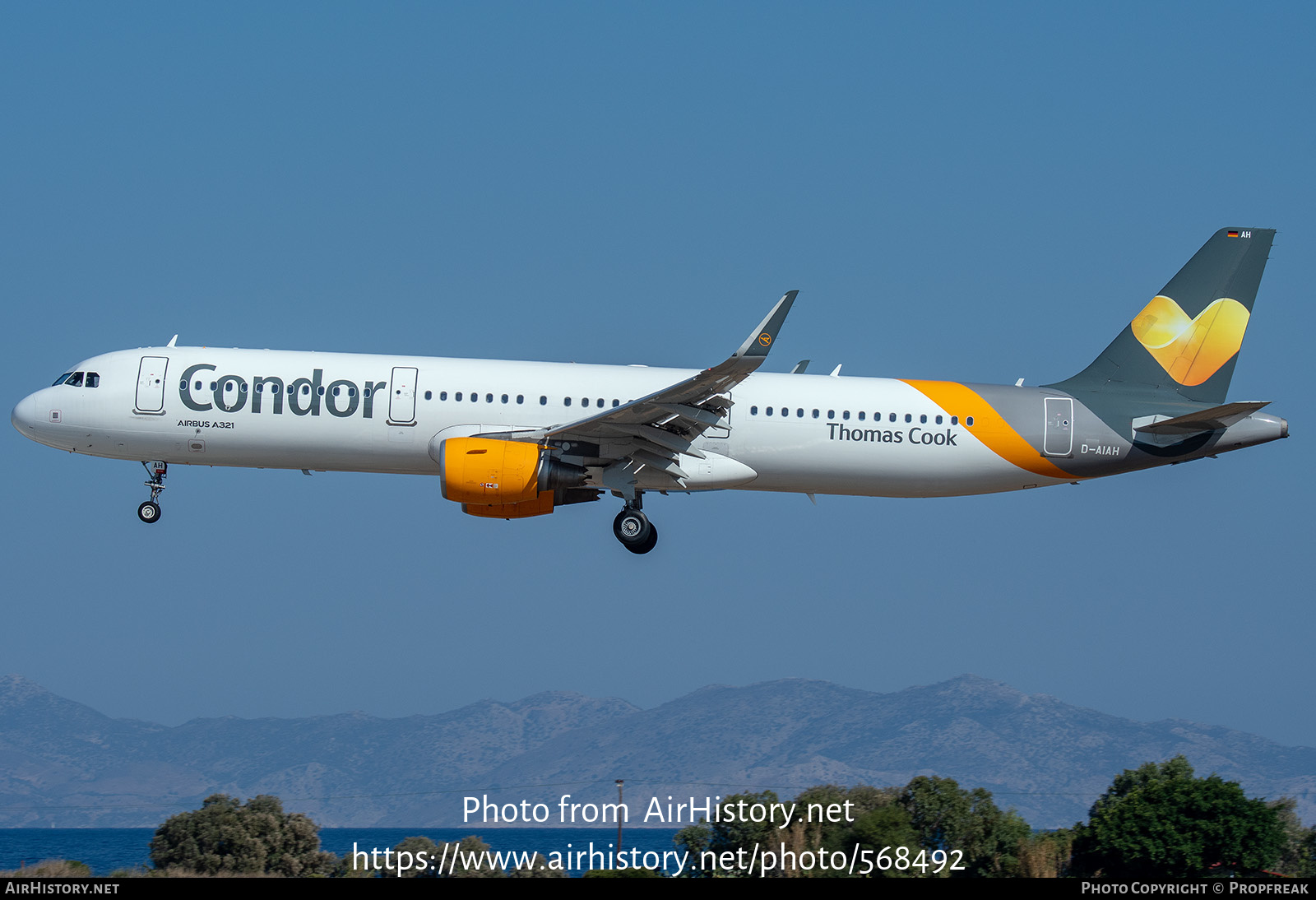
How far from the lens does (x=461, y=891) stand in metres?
16.1

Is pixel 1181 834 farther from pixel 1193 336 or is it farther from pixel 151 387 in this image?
pixel 151 387

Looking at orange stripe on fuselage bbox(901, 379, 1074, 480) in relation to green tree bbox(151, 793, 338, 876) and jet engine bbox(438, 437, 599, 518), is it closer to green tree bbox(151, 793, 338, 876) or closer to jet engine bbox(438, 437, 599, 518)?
jet engine bbox(438, 437, 599, 518)

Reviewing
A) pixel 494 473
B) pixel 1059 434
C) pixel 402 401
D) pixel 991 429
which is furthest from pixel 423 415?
pixel 1059 434

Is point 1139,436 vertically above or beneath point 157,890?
above

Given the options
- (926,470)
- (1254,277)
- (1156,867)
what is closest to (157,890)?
(926,470)

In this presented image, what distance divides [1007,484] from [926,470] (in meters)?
2.24

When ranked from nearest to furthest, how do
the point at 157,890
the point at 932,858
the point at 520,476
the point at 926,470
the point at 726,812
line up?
the point at 157,890 → the point at 520,476 → the point at 926,470 → the point at 932,858 → the point at 726,812

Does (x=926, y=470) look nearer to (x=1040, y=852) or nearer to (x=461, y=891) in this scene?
(x=1040, y=852)

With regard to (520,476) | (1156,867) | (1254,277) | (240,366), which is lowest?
(1156,867)

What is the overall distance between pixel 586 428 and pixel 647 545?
367cm

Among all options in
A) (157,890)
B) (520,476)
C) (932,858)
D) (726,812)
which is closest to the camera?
(157,890)

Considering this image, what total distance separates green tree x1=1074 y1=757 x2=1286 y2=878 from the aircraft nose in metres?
36.1

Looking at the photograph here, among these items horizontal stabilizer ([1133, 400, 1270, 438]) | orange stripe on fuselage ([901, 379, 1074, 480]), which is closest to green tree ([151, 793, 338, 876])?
orange stripe on fuselage ([901, 379, 1074, 480])

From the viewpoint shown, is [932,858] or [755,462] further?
[932,858]
